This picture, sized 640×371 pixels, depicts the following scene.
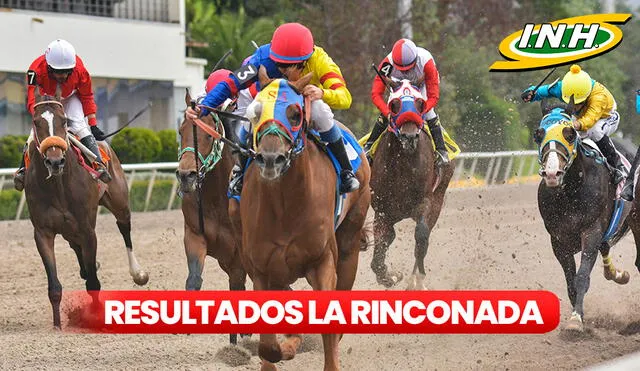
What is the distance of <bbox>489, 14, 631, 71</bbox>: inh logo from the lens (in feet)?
71.7

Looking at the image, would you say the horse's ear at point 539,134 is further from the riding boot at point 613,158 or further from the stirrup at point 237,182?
the stirrup at point 237,182

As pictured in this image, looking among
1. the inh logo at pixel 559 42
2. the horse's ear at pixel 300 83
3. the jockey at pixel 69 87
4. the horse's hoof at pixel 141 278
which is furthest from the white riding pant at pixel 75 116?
the inh logo at pixel 559 42

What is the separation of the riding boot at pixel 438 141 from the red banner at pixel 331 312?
2535 millimetres

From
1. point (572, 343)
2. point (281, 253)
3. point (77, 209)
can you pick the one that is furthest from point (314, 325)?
point (77, 209)

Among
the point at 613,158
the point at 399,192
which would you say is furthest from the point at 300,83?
the point at 399,192

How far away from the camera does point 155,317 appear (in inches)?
279

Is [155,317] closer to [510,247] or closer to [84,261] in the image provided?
[84,261]

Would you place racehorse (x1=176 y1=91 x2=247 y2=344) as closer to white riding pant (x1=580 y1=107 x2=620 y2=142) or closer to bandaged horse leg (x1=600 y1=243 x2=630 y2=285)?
white riding pant (x1=580 y1=107 x2=620 y2=142)

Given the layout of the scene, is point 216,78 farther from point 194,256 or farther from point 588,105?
point 588,105

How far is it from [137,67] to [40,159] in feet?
44.8

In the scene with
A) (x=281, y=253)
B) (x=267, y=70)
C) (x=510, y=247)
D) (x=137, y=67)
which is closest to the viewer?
(x=281, y=253)

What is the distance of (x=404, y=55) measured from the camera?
32.6 feet

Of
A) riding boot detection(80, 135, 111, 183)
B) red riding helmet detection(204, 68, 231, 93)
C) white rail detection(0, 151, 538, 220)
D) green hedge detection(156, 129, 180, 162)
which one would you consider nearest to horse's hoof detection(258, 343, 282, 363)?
red riding helmet detection(204, 68, 231, 93)

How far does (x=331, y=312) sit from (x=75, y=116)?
11.6ft
